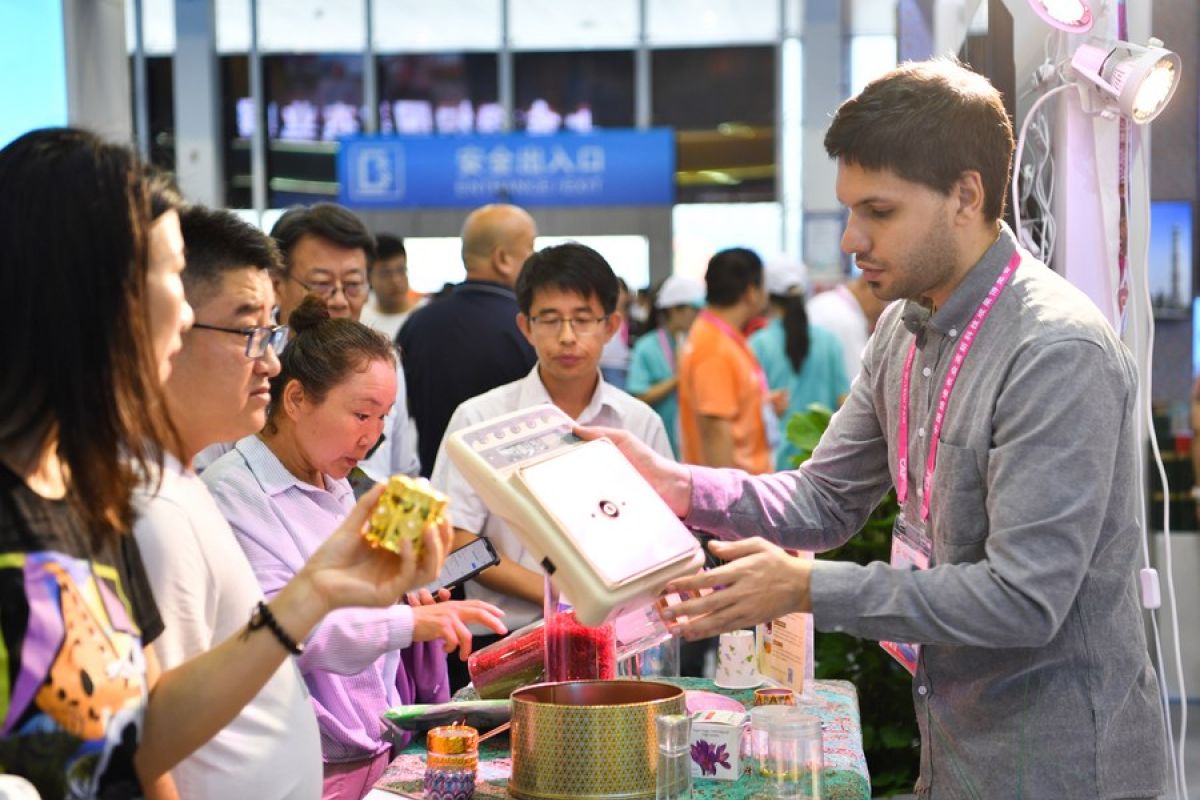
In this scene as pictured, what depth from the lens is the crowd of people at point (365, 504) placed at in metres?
1.43

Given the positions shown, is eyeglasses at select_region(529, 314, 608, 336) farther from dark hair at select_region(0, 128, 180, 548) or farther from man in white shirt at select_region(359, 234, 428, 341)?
man in white shirt at select_region(359, 234, 428, 341)

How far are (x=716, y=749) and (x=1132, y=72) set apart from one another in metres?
1.41

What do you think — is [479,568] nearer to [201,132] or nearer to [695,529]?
[695,529]

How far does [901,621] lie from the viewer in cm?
187

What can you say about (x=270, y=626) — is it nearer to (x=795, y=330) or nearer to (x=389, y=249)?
(x=795, y=330)

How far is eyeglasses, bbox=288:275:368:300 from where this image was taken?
3660 millimetres

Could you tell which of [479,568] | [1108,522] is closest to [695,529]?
[479,568]

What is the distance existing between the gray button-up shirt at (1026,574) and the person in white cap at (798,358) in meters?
4.07

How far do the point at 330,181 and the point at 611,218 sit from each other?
3.22 m

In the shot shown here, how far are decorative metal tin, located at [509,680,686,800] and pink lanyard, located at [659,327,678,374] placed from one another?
5.75 m

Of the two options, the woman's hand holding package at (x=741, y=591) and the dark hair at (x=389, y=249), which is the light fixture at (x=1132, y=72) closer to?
the woman's hand holding package at (x=741, y=591)

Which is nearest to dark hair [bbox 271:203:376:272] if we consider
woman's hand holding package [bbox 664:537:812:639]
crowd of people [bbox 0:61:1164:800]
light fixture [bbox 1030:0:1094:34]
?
crowd of people [bbox 0:61:1164:800]

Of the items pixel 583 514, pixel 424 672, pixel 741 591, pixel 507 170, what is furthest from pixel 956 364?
pixel 507 170

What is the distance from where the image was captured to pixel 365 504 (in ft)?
5.26
